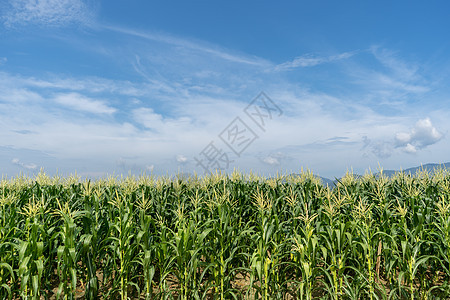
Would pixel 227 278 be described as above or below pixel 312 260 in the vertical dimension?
below

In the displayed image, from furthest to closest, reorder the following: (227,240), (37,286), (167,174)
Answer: (167,174) → (227,240) → (37,286)

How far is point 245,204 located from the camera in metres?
7.50

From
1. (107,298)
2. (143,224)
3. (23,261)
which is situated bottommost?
(107,298)

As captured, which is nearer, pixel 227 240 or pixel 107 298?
pixel 107 298

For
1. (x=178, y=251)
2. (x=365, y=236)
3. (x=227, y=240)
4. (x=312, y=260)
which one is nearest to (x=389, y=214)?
(x=365, y=236)

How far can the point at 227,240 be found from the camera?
5.26 m

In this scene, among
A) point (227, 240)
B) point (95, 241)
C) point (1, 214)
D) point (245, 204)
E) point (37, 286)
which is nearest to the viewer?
point (37, 286)

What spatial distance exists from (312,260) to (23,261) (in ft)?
14.1

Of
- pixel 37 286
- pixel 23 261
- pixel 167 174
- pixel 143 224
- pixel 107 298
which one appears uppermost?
pixel 167 174

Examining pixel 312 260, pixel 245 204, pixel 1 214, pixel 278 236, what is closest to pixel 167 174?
pixel 245 204

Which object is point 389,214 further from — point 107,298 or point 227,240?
point 107,298

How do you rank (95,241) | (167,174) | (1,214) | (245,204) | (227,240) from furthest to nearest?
(167,174) < (245,204) < (1,214) < (227,240) < (95,241)

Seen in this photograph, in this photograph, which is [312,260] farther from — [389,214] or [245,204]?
[245,204]

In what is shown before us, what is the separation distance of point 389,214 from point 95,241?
5.24 m
